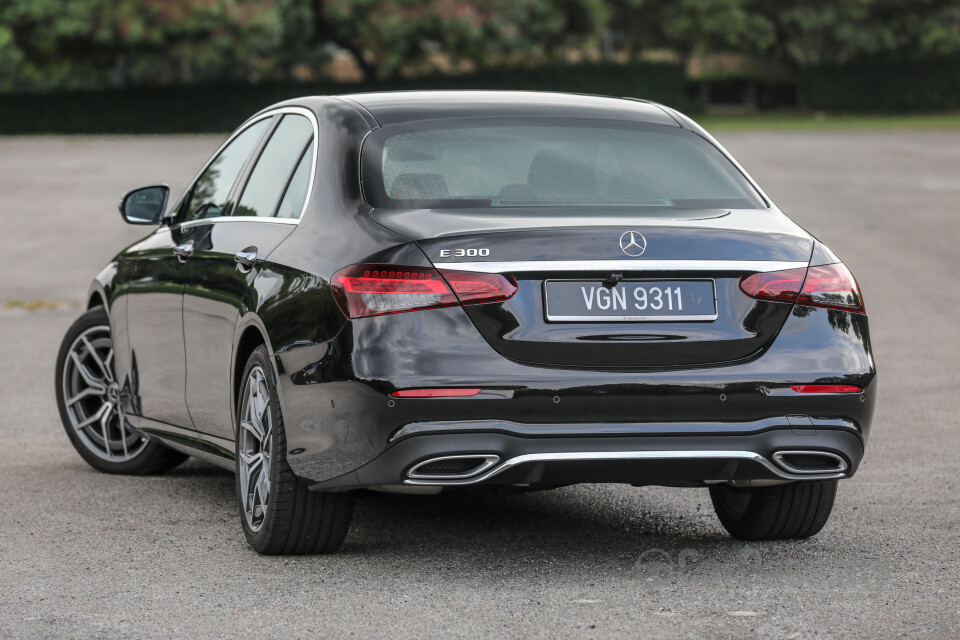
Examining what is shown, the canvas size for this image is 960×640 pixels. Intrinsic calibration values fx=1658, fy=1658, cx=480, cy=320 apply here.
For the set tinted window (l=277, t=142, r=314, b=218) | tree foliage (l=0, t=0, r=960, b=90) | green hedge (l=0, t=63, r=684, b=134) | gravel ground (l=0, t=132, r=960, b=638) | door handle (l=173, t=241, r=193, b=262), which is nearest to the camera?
gravel ground (l=0, t=132, r=960, b=638)

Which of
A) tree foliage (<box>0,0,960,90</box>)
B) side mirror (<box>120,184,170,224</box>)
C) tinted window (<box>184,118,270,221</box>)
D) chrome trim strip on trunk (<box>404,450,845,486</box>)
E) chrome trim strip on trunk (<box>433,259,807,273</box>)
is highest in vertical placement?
chrome trim strip on trunk (<box>433,259,807,273</box>)

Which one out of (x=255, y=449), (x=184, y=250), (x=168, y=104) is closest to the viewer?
(x=255, y=449)

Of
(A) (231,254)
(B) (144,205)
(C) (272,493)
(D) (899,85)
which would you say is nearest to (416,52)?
(D) (899,85)

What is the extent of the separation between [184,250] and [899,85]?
201 feet

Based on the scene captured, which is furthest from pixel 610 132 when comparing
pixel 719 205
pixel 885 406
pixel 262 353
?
pixel 885 406

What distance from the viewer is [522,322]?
196 inches

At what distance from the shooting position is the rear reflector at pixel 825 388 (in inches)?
203

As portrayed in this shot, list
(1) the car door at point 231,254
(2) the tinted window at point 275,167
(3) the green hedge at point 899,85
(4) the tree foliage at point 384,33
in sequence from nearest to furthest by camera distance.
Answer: (1) the car door at point 231,254, (2) the tinted window at point 275,167, (4) the tree foliage at point 384,33, (3) the green hedge at point 899,85

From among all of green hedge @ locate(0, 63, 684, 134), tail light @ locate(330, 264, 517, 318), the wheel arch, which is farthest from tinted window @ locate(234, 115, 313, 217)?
green hedge @ locate(0, 63, 684, 134)

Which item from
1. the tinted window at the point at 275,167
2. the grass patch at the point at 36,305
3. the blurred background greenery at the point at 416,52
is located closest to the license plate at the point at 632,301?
the tinted window at the point at 275,167

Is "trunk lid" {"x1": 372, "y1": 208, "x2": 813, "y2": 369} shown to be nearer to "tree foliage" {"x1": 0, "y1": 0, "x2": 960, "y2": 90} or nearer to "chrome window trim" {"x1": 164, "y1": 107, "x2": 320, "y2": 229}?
"chrome window trim" {"x1": 164, "y1": 107, "x2": 320, "y2": 229}

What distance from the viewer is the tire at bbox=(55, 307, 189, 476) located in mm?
7562

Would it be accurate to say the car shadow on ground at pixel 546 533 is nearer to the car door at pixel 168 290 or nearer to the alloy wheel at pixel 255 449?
the alloy wheel at pixel 255 449

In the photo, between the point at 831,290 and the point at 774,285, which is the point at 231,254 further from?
the point at 831,290
